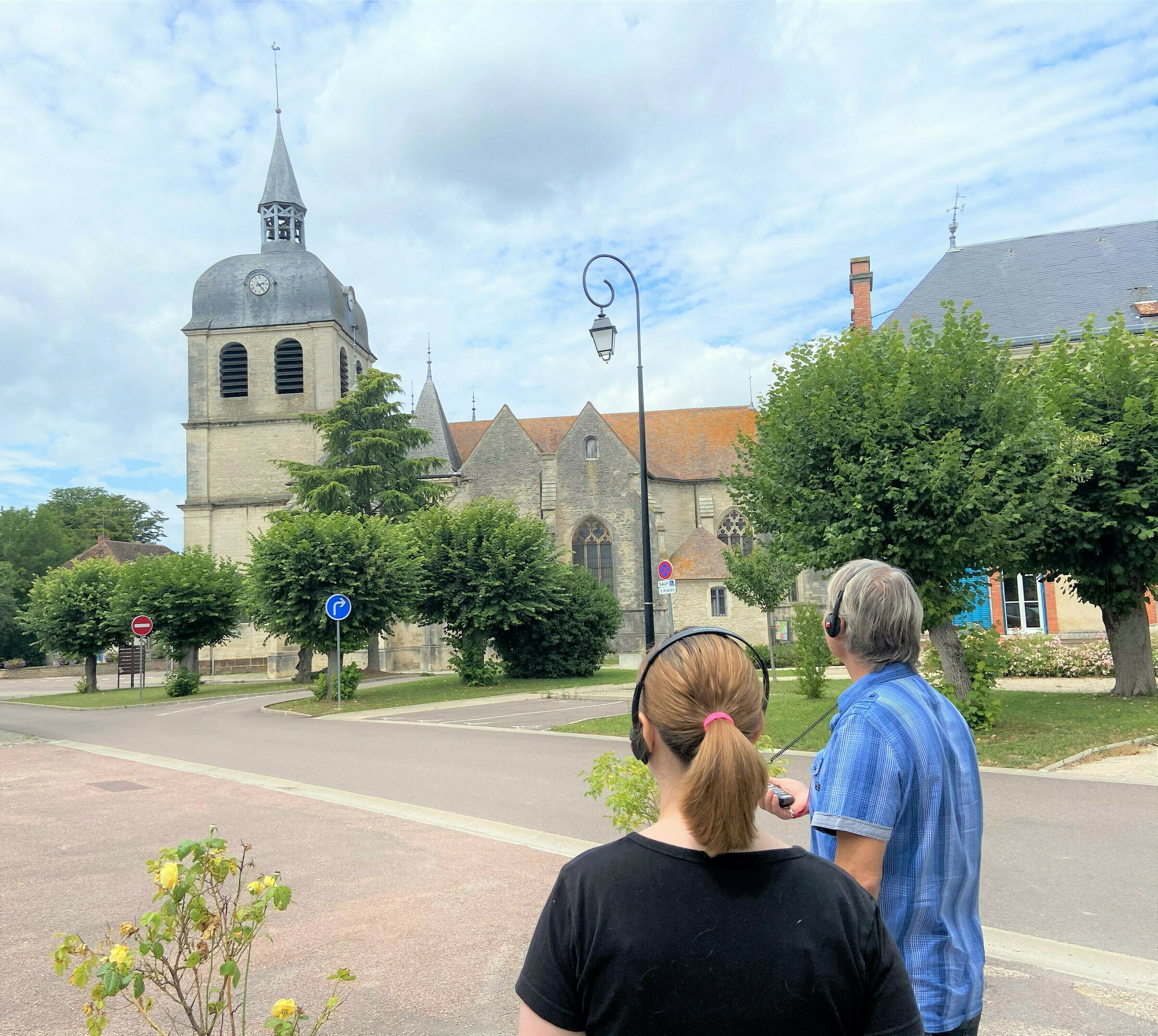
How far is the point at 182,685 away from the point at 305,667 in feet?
14.2

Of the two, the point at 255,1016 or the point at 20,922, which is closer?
the point at 255,1016

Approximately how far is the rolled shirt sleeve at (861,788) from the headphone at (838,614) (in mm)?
253

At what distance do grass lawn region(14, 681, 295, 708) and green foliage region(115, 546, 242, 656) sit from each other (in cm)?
178

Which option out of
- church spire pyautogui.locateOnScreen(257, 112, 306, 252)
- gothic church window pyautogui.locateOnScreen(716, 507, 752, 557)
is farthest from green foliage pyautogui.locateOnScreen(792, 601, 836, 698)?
church spire pyautogui.locateOnScreen(257, 112, 306, 252)

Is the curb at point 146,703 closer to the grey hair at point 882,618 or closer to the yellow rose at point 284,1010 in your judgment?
the yellow rose at point 284,1010

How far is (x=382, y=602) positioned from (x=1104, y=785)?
58.6 ft

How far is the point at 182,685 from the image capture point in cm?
2942

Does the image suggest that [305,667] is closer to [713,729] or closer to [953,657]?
[953,657]

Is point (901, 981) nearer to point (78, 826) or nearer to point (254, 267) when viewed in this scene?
point (78, 826)

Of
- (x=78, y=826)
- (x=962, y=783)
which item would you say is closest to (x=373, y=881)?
(x=78, y=826)

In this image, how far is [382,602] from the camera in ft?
78.3

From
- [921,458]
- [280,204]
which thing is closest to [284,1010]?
[921,458]

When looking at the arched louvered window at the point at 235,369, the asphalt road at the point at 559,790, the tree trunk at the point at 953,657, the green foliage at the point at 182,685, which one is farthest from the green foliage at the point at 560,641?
the arched louvered window at the point at 235,369

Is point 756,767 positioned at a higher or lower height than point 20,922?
higher
